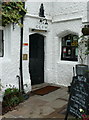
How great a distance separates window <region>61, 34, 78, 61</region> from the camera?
24.3 feet

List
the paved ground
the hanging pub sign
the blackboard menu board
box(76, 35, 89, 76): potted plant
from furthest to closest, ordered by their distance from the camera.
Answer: the hanging pub sign
box(76, 35, 89, 76): potted plant
the paved ground
the blackboard menu board

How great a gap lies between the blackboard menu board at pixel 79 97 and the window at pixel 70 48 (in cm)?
342

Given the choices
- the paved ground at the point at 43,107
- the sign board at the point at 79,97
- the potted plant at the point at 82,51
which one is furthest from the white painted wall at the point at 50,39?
the sign board at the point at 79,97

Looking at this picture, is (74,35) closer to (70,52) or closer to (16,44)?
(70,52)

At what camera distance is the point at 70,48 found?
25.1 ft

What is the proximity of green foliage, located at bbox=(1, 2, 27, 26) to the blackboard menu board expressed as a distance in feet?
10.6

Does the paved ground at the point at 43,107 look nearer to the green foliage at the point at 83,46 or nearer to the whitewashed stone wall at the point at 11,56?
the whitewashed stone wall at the point at 11,56

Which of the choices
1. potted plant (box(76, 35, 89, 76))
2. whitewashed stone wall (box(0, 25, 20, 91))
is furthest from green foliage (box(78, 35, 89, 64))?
whitewashed stone wall (box(0, 25, 20, 91))

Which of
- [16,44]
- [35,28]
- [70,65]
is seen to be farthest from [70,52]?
[16,44]

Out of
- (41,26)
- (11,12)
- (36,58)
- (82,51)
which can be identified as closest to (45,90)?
(36,58)

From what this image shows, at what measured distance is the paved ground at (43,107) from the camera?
468 cm

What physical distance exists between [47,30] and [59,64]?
1.76 m

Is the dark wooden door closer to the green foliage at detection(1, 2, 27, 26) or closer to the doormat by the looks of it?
the doormat

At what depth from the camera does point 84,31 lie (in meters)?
6.39
